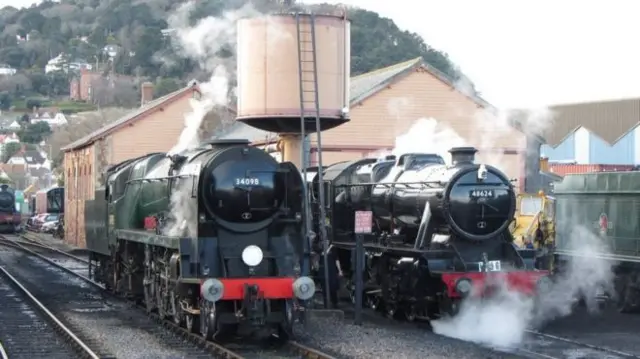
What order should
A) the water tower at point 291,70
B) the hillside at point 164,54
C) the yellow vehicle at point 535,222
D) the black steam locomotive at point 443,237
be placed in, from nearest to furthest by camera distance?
the black steam locomotive at point 443,237, the water tower at point 291,70, the yellow vehicle at point 535,222, the hillside at point 164,54

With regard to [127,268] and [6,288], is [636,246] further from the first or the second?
[6,288]

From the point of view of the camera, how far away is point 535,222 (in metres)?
25.4

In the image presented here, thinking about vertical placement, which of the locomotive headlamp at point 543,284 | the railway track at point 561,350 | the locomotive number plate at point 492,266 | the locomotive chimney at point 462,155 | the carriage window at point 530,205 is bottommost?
the railway track at point 561,350

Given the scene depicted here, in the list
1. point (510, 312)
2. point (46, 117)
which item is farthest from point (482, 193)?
point (46, 117)

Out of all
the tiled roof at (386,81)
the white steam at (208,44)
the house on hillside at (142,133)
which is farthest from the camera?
the house on hillside at (142,133)

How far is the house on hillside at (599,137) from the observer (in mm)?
64375

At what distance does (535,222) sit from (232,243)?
13.0 m

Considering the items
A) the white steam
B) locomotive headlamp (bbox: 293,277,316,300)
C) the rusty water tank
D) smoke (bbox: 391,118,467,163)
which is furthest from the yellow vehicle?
locomotive headlamp (bbox: 293,277,316,300)

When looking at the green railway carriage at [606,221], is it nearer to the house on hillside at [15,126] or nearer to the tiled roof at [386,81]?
the tiled roof at [386,81]

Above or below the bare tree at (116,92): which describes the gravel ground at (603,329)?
below

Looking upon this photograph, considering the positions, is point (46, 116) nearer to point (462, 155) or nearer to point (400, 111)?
point (400, 111)

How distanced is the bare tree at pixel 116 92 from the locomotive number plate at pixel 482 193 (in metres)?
122

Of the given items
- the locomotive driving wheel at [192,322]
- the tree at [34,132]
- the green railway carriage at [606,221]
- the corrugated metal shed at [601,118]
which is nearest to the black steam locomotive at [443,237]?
the green railway carriage at [606,221]

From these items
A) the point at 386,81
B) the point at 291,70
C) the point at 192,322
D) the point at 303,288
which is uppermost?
the point at 386,81
